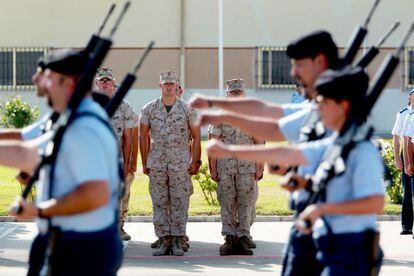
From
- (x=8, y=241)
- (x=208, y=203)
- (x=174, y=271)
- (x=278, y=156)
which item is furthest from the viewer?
(x=208, y=203)

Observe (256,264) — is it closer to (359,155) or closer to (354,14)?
(359,155)

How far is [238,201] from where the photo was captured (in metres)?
13.5

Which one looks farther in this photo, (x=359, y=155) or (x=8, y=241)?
(x=8, y=241)

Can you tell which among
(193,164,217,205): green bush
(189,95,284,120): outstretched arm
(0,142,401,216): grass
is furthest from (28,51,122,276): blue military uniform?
(193,164,217,205): green bush

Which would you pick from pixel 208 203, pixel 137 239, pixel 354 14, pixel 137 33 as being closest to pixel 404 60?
pixel 354 14

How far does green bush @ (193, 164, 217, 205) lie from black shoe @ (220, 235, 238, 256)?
3.98m

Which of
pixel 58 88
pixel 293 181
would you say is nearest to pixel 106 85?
pixel 58 88

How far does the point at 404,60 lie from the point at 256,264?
2778 centimetres

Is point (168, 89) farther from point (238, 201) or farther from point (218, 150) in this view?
point (218, 150)

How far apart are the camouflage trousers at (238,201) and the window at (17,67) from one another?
87.0 feet

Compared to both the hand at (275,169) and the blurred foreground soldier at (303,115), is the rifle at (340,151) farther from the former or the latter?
the blurred foreground soldier at (303,115)

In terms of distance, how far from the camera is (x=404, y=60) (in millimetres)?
39531

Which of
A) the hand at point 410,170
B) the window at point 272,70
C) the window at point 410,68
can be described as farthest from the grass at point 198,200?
the window at point 410,68

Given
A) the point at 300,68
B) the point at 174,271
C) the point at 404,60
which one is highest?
the point at 404,60
